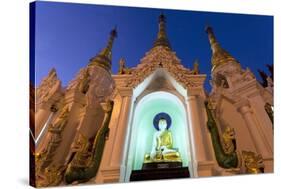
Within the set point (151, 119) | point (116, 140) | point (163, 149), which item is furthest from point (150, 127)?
point (116, 140)

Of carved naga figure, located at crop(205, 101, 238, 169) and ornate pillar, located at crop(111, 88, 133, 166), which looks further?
carved naga figure, located at crop(205, 101, 238, 169)

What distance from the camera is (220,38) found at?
8344 millimetres

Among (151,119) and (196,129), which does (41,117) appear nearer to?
(151,119)

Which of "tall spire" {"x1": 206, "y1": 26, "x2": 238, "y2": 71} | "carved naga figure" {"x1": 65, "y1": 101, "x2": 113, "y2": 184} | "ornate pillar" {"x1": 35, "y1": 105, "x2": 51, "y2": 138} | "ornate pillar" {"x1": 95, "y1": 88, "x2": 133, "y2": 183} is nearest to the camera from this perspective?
"ornate pillar" {"x1": 35, "y1": 105, "x2": 51, "y2": 138}

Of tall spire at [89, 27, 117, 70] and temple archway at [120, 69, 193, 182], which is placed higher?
tall spire at [89, 27, 117, 70]

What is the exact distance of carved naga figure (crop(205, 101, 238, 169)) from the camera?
26.5ft

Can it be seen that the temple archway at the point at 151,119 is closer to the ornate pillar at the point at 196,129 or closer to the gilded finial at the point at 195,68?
the ornate pillar at the point at 196,129

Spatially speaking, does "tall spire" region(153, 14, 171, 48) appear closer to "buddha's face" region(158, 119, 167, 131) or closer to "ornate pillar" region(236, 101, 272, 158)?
"buddha's face" region(158, 119, 167, 131)

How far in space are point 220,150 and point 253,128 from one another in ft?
2.62

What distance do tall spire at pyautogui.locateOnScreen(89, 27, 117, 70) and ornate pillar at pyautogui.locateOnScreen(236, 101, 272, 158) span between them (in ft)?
8.07

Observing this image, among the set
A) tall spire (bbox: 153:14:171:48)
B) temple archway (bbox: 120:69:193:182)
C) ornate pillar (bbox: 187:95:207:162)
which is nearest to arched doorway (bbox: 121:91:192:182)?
temple archway (bbox: 120:69:193:182)

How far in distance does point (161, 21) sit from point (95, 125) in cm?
200

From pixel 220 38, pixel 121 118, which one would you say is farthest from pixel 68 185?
pixel 220 38

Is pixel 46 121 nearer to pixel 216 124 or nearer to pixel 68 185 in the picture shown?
pixel 68 185
